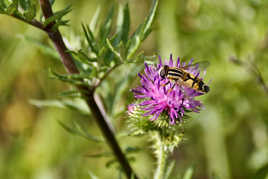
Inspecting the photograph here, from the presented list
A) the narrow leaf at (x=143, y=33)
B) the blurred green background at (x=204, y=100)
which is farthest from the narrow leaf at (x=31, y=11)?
the blurred green background at (x=204, y=100)

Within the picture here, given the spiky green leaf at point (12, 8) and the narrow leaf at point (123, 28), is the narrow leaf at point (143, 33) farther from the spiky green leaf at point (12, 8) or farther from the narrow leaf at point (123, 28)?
the spiky green leaf at point (12, 8)

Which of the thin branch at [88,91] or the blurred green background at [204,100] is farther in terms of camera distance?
the blurred green background at [204,100]

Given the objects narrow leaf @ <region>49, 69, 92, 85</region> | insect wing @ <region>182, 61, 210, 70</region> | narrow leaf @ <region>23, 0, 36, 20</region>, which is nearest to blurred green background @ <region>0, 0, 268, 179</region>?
insect wing @ <region>182, 61, 210, 70</region>

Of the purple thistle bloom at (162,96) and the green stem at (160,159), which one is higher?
the purple thistle bloom at (162,96)

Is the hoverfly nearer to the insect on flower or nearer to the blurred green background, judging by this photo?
the insect on flower

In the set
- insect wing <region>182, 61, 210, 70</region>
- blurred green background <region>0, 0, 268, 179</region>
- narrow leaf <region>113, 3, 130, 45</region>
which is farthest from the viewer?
blurred green background <region>0, 0, 268, 179</region>

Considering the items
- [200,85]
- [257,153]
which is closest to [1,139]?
[257,153]

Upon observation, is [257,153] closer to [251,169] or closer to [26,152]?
[251,169]
